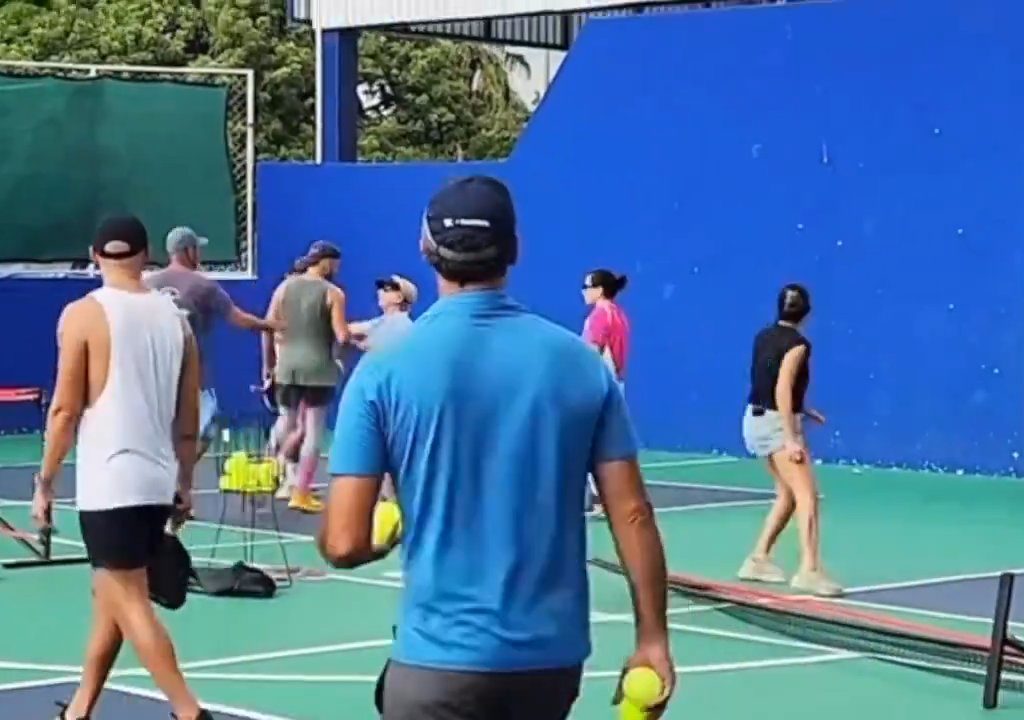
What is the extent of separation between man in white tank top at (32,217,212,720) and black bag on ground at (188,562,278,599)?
417cm

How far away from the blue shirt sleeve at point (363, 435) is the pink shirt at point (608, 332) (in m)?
10.8

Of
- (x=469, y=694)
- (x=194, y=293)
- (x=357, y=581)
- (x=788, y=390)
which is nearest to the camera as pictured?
(x=469, y=694)

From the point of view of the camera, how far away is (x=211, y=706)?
9086mm

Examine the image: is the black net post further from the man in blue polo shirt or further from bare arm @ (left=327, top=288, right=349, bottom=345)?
bare arm @ (left=327, top=288, right=349, bottom=345)

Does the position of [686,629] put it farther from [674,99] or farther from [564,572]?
[674,99]

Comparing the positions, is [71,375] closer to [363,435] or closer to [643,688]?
[363,435]

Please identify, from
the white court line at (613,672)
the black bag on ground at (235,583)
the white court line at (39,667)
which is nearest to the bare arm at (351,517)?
the white court line at (613,672)

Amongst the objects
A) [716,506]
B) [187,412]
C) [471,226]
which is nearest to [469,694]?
[471,226]

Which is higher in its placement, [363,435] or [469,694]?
[363,435]

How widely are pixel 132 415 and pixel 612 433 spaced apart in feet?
11.0

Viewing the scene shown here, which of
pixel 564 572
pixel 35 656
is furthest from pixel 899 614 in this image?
pixel 564 572

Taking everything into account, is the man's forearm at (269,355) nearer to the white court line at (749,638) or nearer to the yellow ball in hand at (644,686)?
the white court line at (749,638)

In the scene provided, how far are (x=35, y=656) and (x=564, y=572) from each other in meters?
6.26

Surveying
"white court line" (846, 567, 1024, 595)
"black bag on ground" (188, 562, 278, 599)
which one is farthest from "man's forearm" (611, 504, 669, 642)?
"white court line" (846, 567, 1024, 595)
